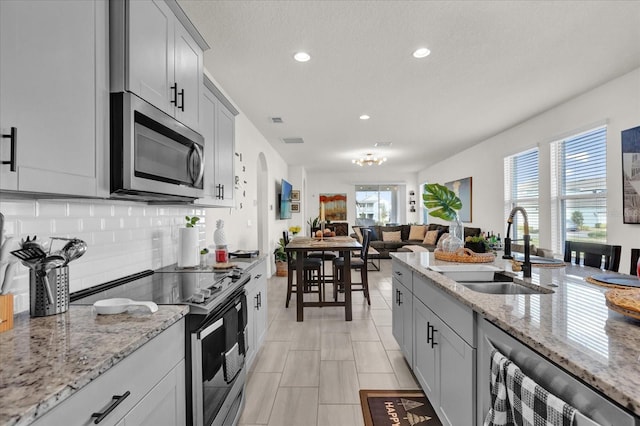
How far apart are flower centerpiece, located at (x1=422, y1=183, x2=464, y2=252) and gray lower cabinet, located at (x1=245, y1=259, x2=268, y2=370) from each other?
150cm

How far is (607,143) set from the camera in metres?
3.62

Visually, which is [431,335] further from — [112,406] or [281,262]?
[281,262]

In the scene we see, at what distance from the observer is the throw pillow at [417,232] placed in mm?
9078

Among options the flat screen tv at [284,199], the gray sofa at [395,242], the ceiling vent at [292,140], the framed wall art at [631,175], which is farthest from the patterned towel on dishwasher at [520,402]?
the gray sofa at [395,242]

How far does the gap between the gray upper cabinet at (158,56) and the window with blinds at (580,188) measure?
14.3ft

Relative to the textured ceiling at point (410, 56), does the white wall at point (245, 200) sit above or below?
below

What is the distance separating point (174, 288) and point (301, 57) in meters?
2.24

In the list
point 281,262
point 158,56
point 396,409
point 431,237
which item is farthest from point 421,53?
point 431,237

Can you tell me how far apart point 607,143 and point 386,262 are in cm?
531

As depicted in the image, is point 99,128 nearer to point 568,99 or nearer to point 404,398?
point 404,398

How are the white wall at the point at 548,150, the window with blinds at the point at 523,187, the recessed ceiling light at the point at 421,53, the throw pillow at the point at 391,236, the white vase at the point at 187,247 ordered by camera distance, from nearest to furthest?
the white vase at the point at 187,247 < the recessed ceiling light at the point at 421,53 < the white wall at the point at 548,150 < the window with blinds at the point at 523,187 < the throw pillow at the point at 391,236

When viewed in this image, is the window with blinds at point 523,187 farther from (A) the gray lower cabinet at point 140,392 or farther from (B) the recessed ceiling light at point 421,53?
(A) the gray lower cabinet at point 140,392

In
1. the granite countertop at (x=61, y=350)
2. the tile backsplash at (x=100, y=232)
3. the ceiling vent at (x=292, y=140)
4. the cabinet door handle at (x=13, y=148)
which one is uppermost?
the ceiling vent at (x=292, y=140)

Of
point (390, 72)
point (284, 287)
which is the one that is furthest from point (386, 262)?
point (390, 72)
